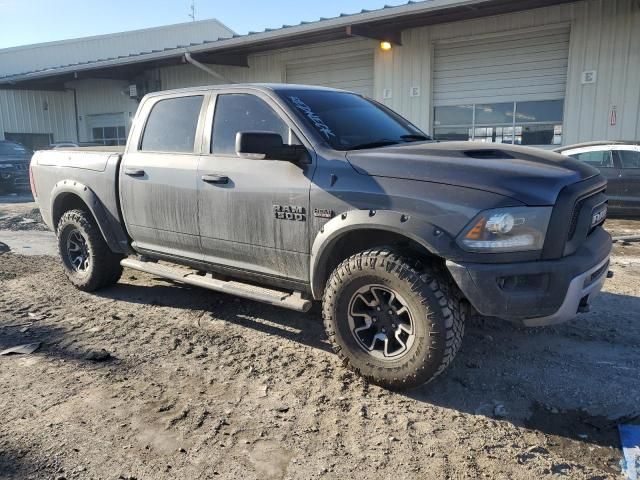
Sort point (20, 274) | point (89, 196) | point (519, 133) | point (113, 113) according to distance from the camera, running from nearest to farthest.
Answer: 1. point (89, 196)
2. point (20, 274)
3. point (519, 133)
4. point (113, 113)

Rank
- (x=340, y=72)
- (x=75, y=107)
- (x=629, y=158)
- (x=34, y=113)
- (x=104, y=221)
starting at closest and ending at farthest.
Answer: (x=104, y=221) → (x=629, y=158) → (x=340, y=72) → (x=75, y=107) → (x=34, y=113)

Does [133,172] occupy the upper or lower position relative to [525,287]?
upper

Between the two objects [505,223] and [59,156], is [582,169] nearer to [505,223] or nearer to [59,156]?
[505,223]

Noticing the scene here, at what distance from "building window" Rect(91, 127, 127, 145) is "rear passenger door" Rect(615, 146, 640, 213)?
18967 mm

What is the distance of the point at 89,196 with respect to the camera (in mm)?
5211

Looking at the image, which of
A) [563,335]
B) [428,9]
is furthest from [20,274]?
[428,9]

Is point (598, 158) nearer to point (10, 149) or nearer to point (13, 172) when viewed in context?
point (13, 172)

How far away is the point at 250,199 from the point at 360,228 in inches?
38.8

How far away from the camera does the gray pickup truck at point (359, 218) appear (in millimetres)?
2965

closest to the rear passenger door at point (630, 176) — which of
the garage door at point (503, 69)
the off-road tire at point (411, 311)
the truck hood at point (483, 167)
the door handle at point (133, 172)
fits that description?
the garage door at point (503, 69)

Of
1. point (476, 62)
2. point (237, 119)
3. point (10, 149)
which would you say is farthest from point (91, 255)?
point (10, 149)

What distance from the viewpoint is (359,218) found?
3312 millimetres

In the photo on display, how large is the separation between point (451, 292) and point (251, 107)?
6.94 feet

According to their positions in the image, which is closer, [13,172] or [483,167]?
[483,167]
